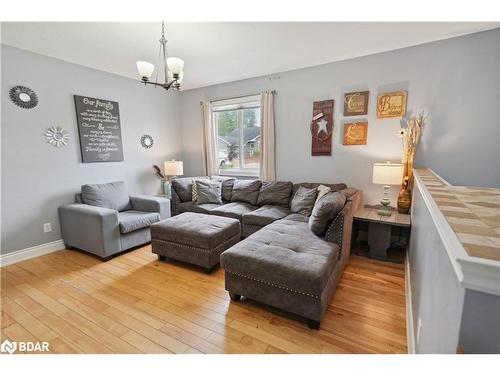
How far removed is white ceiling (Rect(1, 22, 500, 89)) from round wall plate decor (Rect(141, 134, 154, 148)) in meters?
1.11

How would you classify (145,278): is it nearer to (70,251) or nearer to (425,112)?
(70,251)

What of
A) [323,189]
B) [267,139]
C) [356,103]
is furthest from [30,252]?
[356,103]

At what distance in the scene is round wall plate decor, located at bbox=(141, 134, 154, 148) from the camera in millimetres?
3945

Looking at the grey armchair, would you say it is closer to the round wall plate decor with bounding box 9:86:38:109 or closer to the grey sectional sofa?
the round wall plate decor with bounding box 9:86:38:109

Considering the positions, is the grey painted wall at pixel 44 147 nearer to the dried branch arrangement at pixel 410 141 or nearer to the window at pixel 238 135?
the window at pixel 238 135

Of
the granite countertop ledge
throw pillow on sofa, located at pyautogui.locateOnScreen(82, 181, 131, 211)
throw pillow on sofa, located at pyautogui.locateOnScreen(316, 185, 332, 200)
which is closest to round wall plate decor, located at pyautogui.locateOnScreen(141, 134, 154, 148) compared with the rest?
throw pillow on sofa, located at pyautogui.locateOnScreen(82, 181, 131, 211)

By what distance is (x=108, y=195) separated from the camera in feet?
10.5

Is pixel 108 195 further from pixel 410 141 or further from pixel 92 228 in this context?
pixel 410 141

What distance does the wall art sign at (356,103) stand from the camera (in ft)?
9.83

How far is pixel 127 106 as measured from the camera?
366 cm

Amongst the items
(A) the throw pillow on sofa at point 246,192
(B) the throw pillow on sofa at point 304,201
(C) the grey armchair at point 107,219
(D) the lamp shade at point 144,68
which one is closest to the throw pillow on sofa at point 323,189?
(B) the throw pillow on sofa at point 304,201

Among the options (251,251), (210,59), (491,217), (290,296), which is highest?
(210,59)

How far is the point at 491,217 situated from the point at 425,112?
7.71ft

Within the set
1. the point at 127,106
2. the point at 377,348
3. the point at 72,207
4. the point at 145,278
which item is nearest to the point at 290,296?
the point at 377,348
